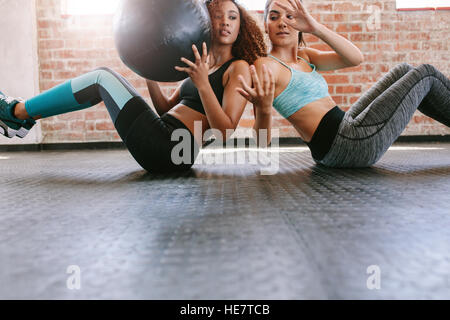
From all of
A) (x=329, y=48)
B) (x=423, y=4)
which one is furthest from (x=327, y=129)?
(x=423, y=4)

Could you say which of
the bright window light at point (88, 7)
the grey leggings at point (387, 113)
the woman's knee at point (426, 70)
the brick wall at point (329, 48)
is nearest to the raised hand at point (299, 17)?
the grey leggings at point (387, 113)

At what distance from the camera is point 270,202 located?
1059mm

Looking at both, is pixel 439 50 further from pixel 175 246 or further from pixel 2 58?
pixel 2 58

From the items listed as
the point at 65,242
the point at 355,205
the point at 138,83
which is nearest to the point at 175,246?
the point at 65,242

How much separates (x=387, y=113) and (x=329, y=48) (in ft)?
8.10

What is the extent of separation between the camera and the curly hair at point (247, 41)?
1523 millimetres

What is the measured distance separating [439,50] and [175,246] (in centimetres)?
412

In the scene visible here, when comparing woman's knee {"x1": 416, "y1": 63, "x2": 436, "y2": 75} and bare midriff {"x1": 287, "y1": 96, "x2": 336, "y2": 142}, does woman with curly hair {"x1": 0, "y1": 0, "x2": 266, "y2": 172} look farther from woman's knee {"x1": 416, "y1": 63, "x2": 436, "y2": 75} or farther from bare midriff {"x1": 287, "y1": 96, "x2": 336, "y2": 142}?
woman's knee {"x1": 416, "y1": 63, "x2": 436, "y2": 75}

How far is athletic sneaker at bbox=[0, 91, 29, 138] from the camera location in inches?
64.8

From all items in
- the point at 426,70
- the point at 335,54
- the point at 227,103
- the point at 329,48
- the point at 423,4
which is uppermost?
the point at 423,4

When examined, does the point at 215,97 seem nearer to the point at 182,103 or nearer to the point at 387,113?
the point at 182,103

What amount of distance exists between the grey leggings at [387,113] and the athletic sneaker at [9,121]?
1.45 m

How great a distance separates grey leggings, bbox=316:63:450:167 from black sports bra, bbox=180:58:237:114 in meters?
0.54

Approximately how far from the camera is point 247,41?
1.54 meters
